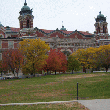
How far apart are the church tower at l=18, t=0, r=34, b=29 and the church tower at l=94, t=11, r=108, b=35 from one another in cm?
2791

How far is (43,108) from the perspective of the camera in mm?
9750

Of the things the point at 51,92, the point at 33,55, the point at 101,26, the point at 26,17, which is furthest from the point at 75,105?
the point at 101,26

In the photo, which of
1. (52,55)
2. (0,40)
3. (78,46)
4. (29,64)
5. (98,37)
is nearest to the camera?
(29,64)

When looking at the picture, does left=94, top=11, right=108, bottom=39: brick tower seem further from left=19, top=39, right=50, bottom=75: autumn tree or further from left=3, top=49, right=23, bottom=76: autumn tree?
left=3, top=49, right=23, bottom=76: autumn tree

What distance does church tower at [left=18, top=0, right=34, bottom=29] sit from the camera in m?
64.1

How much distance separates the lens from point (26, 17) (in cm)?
6412

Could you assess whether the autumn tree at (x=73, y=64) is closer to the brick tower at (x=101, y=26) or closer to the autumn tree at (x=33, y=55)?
the autumn tree at (x=33, y=55)

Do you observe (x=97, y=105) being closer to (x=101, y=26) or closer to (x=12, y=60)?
(x=12, y=60)

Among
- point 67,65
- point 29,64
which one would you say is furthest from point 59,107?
point 67,65

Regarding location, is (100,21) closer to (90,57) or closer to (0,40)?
(90,57)

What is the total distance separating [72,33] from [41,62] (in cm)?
3928

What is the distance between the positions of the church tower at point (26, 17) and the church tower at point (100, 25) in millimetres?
27914

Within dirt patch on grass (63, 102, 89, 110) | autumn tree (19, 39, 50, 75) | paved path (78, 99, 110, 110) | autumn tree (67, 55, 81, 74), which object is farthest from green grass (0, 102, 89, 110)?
autumn tree (67, 55, 81, 74)

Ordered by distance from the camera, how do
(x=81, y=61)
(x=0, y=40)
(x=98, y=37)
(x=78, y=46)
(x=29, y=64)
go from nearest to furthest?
(x=29, y=64), (x=0, y=40), (x=81, y=61), (x=78, y=46), (x=98, y=37)
